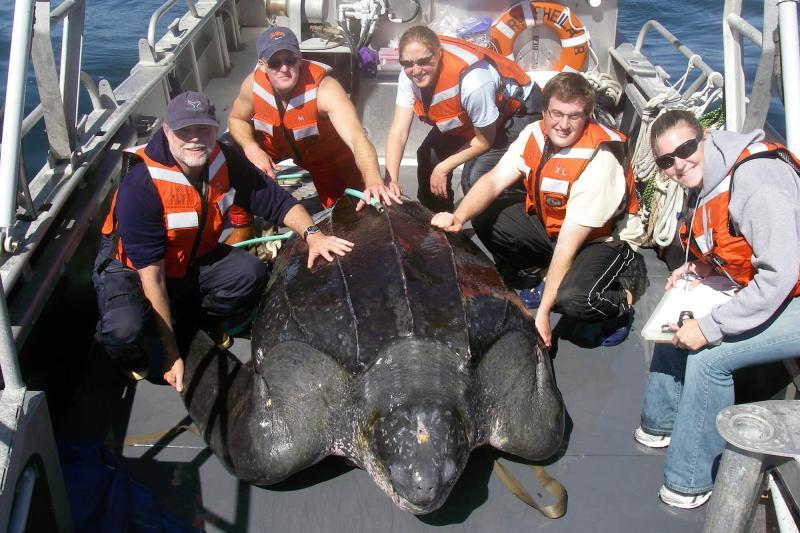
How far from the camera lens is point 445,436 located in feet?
9.27

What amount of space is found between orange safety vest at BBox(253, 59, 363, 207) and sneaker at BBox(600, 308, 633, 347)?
199 cm

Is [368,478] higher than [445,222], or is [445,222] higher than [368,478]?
[445,222]

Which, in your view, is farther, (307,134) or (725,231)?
(307,134)

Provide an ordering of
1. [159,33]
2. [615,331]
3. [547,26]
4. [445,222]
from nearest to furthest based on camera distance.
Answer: [445,222] < [615,331] < [547,26] < [159,33]

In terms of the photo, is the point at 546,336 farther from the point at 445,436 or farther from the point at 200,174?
the point at 200,174

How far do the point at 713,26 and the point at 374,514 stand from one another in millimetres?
13685

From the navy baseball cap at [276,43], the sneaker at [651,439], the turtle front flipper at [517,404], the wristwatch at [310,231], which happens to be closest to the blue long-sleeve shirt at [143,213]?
the wristwatch at [310,231]

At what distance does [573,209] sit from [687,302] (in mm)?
803

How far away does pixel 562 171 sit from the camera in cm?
371

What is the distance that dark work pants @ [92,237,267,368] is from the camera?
11.4 feet

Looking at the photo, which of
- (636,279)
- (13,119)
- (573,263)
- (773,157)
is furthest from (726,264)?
(13,119)

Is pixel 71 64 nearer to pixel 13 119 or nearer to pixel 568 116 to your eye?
pixel 13 119

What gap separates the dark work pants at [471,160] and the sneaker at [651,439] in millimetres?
1775

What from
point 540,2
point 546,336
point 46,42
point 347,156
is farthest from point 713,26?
point 46,42
